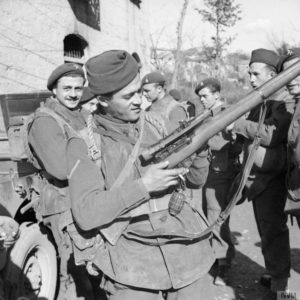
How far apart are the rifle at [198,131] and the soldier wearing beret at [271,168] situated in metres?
0.98

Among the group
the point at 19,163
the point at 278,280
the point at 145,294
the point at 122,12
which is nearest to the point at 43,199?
the point at 19,163

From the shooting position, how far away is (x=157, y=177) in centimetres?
172

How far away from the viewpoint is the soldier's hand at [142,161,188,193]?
1.72 metres

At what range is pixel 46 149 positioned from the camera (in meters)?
2.66

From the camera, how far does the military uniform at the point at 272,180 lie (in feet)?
10.6

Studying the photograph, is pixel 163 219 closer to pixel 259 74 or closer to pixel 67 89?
pixel 67 89

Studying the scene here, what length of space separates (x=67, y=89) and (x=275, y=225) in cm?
217

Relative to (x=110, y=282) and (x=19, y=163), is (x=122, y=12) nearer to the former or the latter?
(x=19, y=163)

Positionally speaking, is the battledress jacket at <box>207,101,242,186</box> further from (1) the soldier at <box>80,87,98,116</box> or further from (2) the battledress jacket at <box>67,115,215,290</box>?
(2) the battledress jacket at <box>67,115,215,290</box>

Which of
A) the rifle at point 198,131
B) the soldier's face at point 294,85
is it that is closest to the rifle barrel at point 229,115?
the rifle at point 198,131

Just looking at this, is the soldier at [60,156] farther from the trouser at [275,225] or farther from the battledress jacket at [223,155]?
the trouser at [275,225]

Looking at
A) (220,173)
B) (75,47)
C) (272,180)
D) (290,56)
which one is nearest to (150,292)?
(272,180)

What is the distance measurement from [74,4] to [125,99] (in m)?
9.75

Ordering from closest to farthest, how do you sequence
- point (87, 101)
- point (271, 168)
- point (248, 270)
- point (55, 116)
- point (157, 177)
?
point (157, 177) → point (55, 116) → point (271, 168) → point (248, 270) → point (87, 101)
